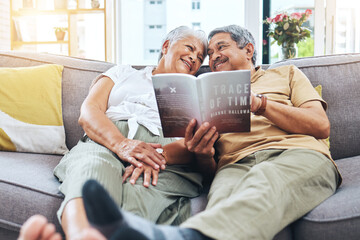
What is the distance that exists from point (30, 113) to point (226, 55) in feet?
3.18

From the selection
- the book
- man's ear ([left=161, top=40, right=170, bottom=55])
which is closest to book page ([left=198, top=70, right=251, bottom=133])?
the book

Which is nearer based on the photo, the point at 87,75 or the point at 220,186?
the point at 220,186

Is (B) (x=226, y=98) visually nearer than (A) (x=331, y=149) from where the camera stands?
Yes

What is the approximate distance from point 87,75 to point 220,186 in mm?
1064

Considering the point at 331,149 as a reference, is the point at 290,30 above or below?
above

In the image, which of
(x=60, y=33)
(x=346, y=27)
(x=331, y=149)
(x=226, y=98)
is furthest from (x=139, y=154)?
(x=60, y=33)

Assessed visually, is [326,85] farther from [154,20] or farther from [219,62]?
[154,20]

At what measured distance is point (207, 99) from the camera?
3.49 ft

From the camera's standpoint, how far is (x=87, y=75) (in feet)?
5.95

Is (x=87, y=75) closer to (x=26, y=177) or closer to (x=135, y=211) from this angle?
(x=26, y=177)

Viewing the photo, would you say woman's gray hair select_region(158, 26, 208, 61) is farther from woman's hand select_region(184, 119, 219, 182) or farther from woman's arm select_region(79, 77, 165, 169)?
woman's hand select_region(184, 119, 219, 182)

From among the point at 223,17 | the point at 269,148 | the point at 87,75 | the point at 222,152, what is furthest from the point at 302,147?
the point at 223,17

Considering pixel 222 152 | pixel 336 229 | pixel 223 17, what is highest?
pixel 223 17

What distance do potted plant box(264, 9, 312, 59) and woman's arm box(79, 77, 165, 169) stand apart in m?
1.70
